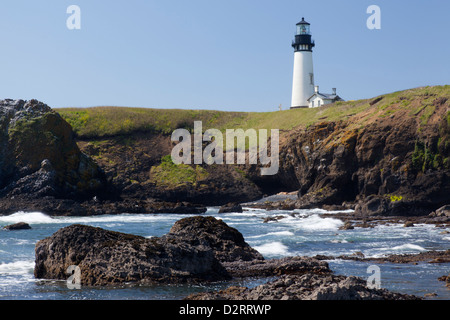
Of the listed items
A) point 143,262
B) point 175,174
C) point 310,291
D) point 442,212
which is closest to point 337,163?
point 442,212

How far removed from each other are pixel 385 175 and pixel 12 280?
4077 centimetres

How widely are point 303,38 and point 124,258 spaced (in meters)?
74.6

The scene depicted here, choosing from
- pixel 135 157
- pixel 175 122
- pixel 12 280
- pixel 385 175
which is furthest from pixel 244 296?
pixel 175 122

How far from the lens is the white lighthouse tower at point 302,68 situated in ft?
287

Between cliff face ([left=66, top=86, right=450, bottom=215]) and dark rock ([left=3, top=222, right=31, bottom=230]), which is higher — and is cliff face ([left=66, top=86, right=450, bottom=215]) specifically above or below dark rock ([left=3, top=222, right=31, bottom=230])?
above

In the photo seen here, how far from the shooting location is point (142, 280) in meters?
16.6

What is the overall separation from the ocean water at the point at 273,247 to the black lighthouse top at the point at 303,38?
39.9 m

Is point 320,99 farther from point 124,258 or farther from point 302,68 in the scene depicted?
point 124,258

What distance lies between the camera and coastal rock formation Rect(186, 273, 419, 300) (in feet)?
39.9

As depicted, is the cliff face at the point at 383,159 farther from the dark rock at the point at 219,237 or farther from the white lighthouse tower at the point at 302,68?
the dark rock at the point at 219,237

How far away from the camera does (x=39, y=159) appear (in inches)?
2272

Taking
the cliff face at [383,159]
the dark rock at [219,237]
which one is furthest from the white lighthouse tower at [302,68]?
the dark rock at [219,237]

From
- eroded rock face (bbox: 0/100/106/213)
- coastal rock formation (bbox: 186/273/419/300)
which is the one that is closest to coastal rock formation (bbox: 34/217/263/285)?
coastal rock formation (bbox: 186/273/419/300)

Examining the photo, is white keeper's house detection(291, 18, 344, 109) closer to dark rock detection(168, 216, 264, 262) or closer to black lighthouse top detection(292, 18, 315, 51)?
black lighthouse top detection(292, 18, 315, 51)
